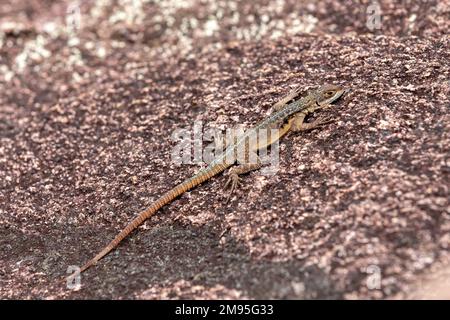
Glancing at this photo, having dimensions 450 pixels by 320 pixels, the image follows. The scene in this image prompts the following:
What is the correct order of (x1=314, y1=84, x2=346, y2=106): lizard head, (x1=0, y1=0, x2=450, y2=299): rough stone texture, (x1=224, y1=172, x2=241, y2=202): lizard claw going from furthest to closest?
(x1=314, y1=84, x2=346, y2=106): lizard head < (x1=224, y1=172, x2=241, y2=202): lizard claw < (x1=0, y1=0, x2=450, y2=299): rough stone texture

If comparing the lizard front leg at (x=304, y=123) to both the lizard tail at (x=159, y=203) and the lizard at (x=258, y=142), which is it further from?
the lizard tail at (x=159, y=203)

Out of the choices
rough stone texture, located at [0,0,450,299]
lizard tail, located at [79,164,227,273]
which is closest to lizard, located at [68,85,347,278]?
lizard tail, located at [79,164,227,273]

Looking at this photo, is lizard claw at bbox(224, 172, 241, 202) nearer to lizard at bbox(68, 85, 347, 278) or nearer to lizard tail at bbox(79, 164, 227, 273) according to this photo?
lizard at bbox(68, 85, 347, 278)

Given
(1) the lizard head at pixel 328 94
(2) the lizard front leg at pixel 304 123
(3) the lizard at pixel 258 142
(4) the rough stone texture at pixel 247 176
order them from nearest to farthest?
(4) the rough stone texture at pixel 247 176
(3) the lizard at pixel 258 142
(2) the lizard front leg at pixel 304 123
(1) the lizard head at pixel 328 94

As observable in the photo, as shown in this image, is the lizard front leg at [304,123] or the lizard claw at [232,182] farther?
Answer: the lizard front leg at [304,123]

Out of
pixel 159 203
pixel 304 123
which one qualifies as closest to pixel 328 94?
pixel 304 123

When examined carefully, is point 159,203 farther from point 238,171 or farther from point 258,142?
point 258,142

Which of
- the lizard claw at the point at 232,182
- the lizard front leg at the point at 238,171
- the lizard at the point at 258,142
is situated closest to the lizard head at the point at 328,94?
the lizard at the point at 258,142

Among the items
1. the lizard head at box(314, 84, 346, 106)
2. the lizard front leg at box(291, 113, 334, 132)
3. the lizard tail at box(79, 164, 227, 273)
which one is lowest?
the lizard tail at box(79, 164, 227, 273)
